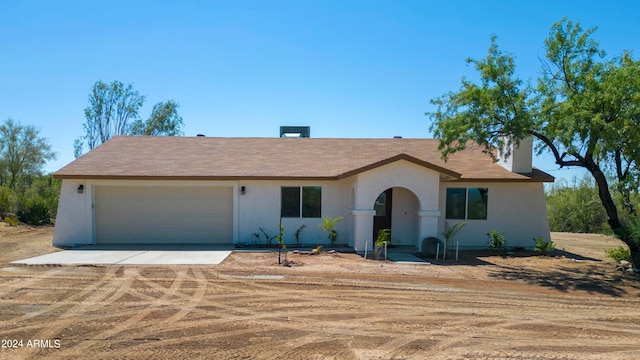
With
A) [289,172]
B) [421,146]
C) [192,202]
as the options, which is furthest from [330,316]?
[421,146]

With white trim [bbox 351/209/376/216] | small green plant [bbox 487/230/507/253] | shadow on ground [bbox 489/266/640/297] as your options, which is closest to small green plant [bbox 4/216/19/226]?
white trim [bbox 351/209/376/216]

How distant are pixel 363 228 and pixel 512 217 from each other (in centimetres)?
604

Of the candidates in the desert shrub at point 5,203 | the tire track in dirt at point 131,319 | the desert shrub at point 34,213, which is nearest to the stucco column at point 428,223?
the tire track in dirt at point 131,319

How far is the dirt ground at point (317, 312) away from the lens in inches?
220

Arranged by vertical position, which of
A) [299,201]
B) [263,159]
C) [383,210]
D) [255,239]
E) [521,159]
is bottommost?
[255,239]

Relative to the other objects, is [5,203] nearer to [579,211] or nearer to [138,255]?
[138,255]

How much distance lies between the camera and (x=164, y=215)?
1535cm

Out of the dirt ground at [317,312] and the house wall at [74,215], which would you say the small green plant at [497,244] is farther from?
the house wall at [74,215]

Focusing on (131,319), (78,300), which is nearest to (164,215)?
(78,300)

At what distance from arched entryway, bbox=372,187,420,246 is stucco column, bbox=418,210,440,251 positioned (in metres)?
1.88

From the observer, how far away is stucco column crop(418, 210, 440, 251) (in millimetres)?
13516

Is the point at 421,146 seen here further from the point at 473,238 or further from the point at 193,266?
the point at 193,266

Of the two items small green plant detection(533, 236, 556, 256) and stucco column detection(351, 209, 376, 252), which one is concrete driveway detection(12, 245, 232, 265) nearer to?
stucco column detection(351, 209, 376, 252)

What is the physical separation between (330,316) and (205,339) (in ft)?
6.95
